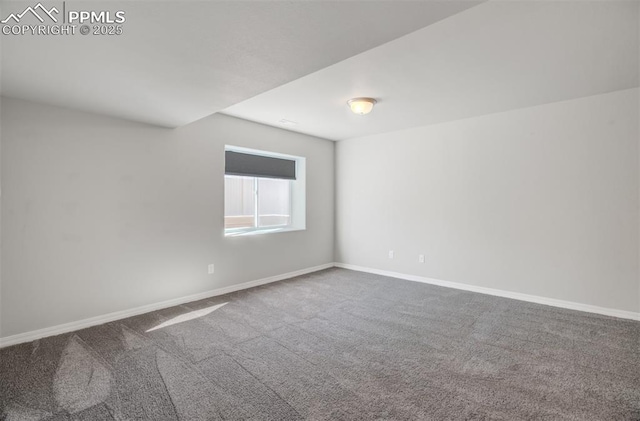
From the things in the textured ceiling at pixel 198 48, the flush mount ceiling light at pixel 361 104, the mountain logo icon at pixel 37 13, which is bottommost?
the textured ceiling at pixel 198 48

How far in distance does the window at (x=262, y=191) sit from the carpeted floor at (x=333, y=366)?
1692 millimetres

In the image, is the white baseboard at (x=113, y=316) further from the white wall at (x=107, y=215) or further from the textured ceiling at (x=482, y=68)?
the textured ceiling at (x=482, y=68)

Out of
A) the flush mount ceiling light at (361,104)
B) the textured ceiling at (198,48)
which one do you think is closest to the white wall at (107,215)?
the textured ceiling at (198,48)

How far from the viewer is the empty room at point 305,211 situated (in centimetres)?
183

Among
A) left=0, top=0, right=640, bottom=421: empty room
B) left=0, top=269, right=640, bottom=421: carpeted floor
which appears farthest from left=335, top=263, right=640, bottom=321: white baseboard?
left=0, top=269, right=640, bottom=421: carpeted floor

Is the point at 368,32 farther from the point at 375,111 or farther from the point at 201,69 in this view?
the point at 375,111

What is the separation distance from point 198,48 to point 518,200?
13.5ft

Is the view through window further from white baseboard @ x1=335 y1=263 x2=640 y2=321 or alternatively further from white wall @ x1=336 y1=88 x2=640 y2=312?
white baseboard @ x1=335 y1=263 x2=640 y2=321

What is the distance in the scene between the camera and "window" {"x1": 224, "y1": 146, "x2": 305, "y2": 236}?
4566mm

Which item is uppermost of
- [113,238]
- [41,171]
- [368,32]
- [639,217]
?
[368,32]

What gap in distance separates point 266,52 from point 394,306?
10.2ft

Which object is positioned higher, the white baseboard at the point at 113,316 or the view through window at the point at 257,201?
the view through window at the point at 257,201

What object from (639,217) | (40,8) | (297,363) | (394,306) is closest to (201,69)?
(40,8)

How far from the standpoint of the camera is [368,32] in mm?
1665
